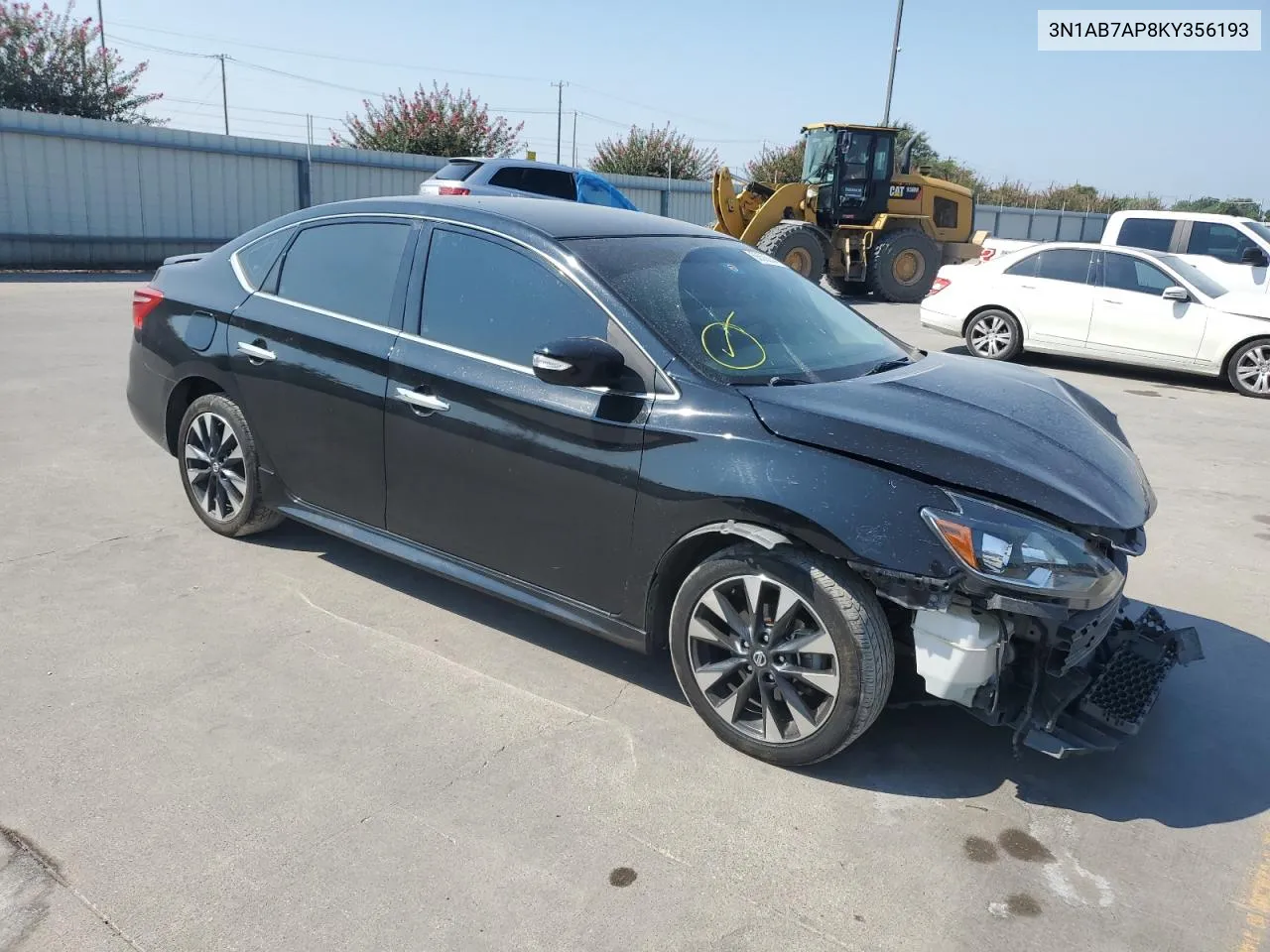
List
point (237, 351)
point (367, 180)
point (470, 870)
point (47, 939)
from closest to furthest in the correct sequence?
1. point (47, 939)
2. point (470, 870)
3. point (237, 351)
4. point (367, 180)

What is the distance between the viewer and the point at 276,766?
10.4 ft

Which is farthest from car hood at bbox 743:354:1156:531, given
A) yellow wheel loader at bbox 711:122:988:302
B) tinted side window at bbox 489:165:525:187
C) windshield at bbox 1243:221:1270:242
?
yellow wheel loader at bbox 711:122:988:302

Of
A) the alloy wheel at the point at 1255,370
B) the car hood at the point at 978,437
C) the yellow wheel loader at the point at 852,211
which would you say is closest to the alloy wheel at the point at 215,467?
the car hood at the point at 978,437

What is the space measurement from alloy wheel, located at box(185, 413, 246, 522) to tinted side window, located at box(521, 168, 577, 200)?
11011mm

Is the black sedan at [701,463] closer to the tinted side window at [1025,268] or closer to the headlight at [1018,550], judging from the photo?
the headlight at [1018,550]

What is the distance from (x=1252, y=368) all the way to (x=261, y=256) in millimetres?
9920

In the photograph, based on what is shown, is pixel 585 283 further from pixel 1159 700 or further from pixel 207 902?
pixel 1159 700

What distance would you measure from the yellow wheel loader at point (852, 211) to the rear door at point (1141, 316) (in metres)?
6.19

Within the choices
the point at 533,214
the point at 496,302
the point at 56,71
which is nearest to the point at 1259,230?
the point at 533,214

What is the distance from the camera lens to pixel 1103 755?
11.4 feet

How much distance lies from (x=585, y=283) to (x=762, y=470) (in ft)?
3.27

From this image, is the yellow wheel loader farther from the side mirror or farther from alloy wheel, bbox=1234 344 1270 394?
the side mirror

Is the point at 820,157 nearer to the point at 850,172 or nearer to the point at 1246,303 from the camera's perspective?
the point at 850,172

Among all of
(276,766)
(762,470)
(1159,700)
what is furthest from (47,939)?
(1159,700)
